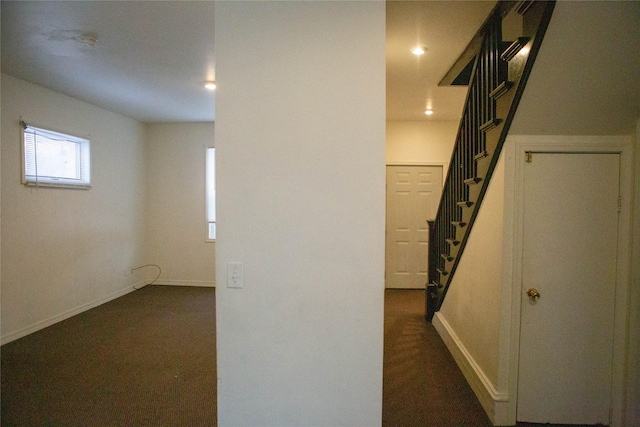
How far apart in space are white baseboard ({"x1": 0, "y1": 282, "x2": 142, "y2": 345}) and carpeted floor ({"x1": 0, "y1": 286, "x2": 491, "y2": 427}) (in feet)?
0.24

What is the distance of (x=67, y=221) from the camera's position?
13.2 ft

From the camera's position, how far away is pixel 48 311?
379 cm

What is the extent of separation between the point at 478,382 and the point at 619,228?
1.36 metres

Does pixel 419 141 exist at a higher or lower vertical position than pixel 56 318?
higher

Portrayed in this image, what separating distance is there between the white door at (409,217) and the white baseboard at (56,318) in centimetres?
399

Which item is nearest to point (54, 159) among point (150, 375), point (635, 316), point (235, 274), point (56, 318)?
point (56, 318)

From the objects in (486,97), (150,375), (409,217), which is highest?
(486,97)

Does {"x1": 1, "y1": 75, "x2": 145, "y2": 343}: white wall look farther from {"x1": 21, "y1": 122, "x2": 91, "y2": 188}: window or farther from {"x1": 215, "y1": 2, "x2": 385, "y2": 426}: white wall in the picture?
{"x1": 215, "y1": 2, "x2": 385, "y2": 426}: white wall

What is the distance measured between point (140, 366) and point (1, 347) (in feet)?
4.84

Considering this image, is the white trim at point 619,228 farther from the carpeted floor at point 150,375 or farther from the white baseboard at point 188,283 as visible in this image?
the white baseboard at point 188,283

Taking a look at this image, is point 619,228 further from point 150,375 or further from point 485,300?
point 150,375

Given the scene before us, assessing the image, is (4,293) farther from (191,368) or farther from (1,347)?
(191,368)

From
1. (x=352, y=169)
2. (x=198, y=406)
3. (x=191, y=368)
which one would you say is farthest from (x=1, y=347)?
(x=352, y=169)

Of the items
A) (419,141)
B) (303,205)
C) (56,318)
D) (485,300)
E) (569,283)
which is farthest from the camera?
(419,141)
